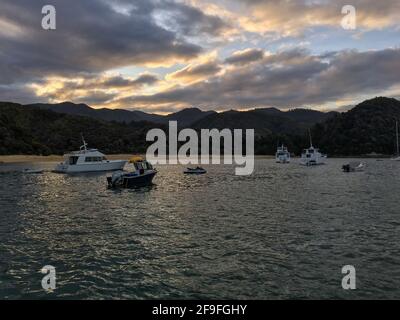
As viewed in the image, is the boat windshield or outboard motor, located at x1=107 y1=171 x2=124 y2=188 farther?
the boat windshield

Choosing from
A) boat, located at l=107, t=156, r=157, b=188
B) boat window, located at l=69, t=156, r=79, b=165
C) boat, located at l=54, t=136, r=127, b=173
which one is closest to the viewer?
boat, located at l=107, t=156, r=157, b=188

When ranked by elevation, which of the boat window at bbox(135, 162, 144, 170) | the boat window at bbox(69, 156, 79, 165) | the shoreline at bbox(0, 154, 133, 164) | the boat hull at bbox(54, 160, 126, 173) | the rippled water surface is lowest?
the rippled water surface

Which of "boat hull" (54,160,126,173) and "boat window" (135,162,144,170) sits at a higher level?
"boat window" (135,162,144,170)

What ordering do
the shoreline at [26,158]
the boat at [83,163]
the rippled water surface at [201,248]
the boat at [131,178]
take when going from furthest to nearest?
the shoreline at [26,158]
the boat at [83,163]
the boat at [131,178]
the rippled water surface at [201,248]

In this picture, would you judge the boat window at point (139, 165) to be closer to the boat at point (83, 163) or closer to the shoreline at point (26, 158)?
the boat at point (83, 163)

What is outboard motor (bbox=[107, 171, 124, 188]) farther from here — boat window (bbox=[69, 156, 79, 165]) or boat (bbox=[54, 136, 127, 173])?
boat window (bbox=[69, 156, 79, 165])

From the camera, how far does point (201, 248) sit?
19969 mm

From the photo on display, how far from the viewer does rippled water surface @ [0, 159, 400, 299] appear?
14344 mm

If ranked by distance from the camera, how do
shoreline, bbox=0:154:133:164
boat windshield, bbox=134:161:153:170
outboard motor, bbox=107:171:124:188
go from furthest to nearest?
1. shoreline, bbox=0:154:133:164
2. boat windshield, bbox=134:161:153:170
3. outboard motor, bbox=107:171:124:188

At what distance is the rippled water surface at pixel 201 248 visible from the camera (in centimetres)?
1434

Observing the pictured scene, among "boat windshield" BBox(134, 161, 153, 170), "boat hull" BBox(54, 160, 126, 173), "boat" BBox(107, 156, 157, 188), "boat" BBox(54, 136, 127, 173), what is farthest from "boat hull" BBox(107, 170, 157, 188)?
"boat hull" BBox(54, 160, 126, 173)

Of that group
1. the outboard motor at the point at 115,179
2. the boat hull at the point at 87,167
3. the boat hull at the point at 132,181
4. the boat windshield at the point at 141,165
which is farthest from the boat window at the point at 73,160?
the outboard motor at the point at 115,179
